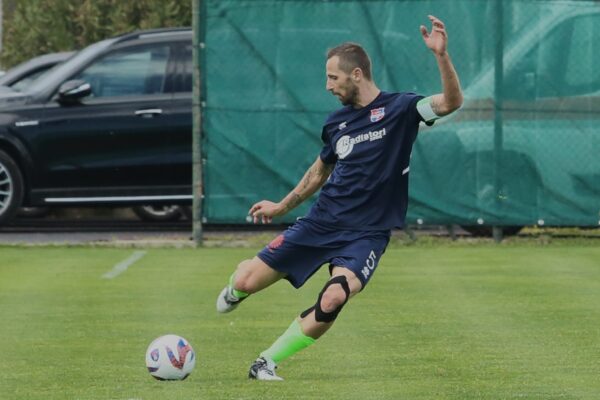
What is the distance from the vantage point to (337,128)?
8.76 metres

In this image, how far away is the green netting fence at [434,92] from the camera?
16.8 meters

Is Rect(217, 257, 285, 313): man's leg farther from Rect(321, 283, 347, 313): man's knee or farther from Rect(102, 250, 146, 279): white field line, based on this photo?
Rect(102, 250, 146, 279): white field line

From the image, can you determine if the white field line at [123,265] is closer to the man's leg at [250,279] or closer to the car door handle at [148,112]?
the car door handle at [148,112]

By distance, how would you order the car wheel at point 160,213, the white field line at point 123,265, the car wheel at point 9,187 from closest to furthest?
the white field line at point 123,265, the car wheel at point 9,187, the car wheel at point 160,213

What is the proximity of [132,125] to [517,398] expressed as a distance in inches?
403

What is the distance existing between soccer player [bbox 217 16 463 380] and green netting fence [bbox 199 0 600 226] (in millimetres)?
8040

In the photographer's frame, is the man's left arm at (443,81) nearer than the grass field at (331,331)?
Yes

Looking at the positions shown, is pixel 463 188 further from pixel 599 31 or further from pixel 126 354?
pixel 126 354

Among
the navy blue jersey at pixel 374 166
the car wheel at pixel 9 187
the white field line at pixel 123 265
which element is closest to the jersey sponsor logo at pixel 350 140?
the navy blue jersey at pixel 374 166

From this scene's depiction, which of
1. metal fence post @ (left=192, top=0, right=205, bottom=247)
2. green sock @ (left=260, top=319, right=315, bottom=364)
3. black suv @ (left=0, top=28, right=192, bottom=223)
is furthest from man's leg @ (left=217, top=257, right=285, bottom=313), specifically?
black suv @ (left=0, top=28, right=192, bottom=223)

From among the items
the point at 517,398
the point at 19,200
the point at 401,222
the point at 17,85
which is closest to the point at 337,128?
the point at 401,222

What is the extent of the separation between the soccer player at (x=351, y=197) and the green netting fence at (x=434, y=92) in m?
8.04

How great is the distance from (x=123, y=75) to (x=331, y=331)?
7.87m

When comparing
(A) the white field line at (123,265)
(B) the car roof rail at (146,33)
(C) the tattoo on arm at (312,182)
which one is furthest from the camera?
(B) the car roof rail at (146,33)
